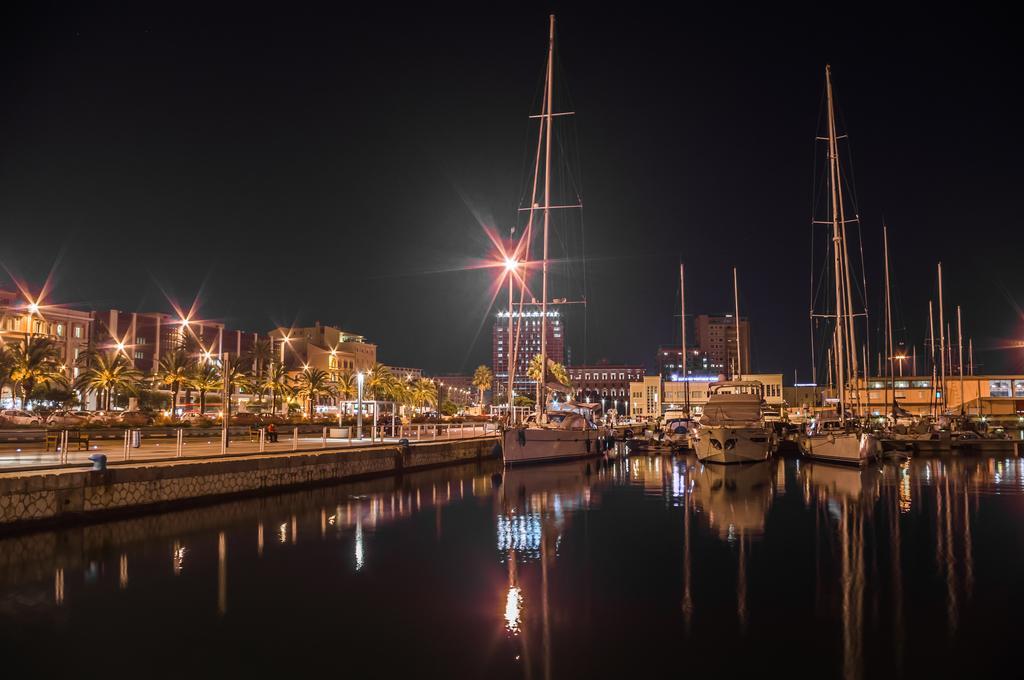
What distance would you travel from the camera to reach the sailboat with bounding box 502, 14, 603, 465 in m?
47.8

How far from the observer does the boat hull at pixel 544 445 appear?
1854 inches

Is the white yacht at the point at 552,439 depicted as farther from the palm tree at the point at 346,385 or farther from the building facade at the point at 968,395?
the building facade at the point at 968,395

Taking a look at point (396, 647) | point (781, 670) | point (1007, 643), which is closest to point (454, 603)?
point (396, 647)

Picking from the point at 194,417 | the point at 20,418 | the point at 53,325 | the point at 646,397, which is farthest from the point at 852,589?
the point at 646,397

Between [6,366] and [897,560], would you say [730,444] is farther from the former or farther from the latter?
[6,366]

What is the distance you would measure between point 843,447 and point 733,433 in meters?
6.91

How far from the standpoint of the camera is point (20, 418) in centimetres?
6097

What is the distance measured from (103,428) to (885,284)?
67.4 meters

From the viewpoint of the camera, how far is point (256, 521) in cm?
2458

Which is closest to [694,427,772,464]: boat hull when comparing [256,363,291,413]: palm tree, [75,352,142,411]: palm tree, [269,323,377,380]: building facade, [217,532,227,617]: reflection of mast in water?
[217,532,227,617]: reflection of mast in water

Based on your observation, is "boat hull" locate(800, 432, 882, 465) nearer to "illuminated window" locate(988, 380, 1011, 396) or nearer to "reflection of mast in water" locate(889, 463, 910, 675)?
"reflection of mast in water" locate(889, 463, 910, 675)

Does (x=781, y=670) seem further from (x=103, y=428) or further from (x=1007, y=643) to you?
(x=103, y=428)

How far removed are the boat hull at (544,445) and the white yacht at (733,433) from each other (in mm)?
8190

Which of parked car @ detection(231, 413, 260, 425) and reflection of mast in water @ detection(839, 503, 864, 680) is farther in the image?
parked car @ detection(231, 413, 260, 425)
